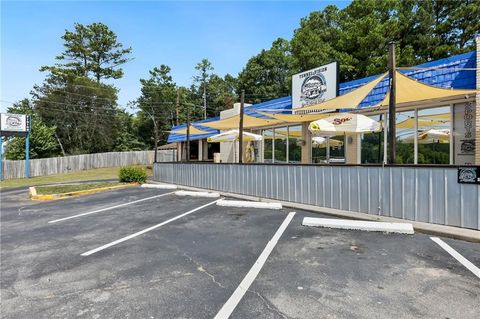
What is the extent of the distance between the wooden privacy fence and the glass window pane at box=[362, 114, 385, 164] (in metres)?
28.0

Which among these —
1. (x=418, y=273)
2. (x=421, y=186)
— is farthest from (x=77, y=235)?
(x=421, y=186)

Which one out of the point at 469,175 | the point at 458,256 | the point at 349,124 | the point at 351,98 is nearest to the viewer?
the point at 458,256

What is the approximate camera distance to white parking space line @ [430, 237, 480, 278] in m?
3.88

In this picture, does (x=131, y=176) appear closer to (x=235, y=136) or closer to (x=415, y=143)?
(x=235, y=136)

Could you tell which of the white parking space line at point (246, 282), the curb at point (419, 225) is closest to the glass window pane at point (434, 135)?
the curb at point (419, 225)

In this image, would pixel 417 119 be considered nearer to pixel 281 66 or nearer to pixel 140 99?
pixel 281 66

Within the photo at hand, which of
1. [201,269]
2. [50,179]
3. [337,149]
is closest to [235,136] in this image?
[337,149]

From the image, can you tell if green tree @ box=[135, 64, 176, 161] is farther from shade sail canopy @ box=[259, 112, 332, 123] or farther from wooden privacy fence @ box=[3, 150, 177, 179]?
shade sail canopy @ box=[259, 112, 332, 123]

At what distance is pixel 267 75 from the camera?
44781mm

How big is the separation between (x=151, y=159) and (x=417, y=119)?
34.3m

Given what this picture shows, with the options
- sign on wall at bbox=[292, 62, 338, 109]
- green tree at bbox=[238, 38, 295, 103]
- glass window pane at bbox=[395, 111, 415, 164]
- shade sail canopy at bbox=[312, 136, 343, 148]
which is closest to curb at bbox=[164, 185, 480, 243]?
glass window pane at bbox=[395, 111, 415, 164]

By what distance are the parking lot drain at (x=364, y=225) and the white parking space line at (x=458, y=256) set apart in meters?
0.48

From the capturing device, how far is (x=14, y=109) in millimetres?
39188

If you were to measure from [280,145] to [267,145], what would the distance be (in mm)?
1218
